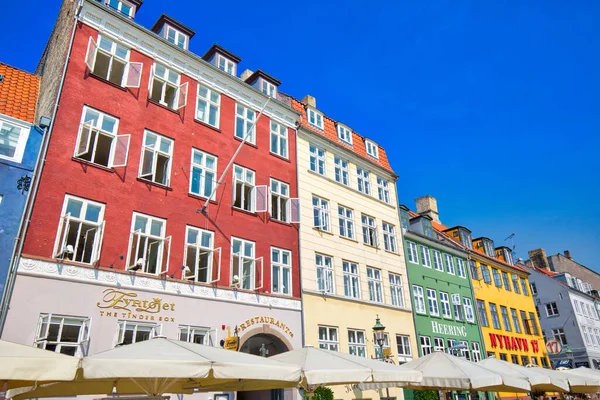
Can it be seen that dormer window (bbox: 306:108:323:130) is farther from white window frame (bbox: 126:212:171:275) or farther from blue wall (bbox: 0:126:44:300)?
blue wall (bbox: 0:126:44:300)

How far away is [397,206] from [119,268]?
19134 millimetres

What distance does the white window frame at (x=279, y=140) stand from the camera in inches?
885

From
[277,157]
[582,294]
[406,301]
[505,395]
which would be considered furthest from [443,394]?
[582,294]

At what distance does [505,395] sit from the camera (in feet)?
103

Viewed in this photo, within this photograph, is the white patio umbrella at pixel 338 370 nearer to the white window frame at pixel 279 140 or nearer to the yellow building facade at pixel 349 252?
the yellow building facade at pixel 349 252

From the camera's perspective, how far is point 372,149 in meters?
29.5

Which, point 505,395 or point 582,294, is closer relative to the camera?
point 505,395

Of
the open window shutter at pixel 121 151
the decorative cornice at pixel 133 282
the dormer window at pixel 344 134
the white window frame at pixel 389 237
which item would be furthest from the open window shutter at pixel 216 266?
the dormer window at pixel 344 134

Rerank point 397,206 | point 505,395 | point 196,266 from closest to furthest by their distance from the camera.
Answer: point 196,266
point 397,206
point 505,395

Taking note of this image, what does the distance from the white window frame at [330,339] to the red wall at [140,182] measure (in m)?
2.41

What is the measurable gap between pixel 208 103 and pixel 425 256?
59.7 ft

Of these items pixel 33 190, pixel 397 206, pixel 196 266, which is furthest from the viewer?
pixel 397 206

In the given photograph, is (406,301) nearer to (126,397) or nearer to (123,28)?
(126,397)

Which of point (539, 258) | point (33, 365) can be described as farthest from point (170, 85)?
point (539, 258)
